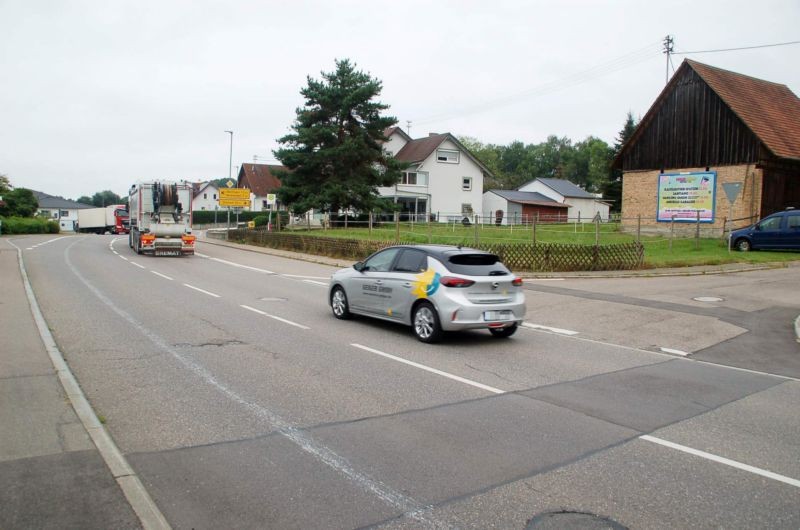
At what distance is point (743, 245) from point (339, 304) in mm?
20989

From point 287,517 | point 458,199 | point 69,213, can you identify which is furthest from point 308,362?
point 69,213

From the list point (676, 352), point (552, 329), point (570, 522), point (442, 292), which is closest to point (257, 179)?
point (552, 329)

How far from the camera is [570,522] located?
3.89 metres

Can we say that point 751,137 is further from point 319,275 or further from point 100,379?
point 100,379

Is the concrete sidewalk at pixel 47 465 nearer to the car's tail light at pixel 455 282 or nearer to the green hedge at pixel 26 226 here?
the car's tail light at pixel 455 282

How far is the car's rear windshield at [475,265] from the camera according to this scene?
962cm

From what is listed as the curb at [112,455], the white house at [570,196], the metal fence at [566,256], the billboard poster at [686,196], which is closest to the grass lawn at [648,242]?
the metal fence at [566,256]

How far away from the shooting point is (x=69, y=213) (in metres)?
107

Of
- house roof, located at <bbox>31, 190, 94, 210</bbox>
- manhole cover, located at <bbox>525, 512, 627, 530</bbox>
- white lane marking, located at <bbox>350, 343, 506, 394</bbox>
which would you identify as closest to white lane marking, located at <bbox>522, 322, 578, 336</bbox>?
white lane marking, located at <bbox>350, 343, 506, 394</bbox>

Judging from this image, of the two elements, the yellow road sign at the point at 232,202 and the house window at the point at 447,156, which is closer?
the yellow road sign at the point at 232,202

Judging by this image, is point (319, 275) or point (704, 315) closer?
point (704, 315)

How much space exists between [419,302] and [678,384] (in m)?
3.98

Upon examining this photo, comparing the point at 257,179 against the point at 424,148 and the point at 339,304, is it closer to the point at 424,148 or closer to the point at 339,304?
the point at 424,148

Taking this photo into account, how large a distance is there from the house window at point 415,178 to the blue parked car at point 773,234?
3037 centimetres
